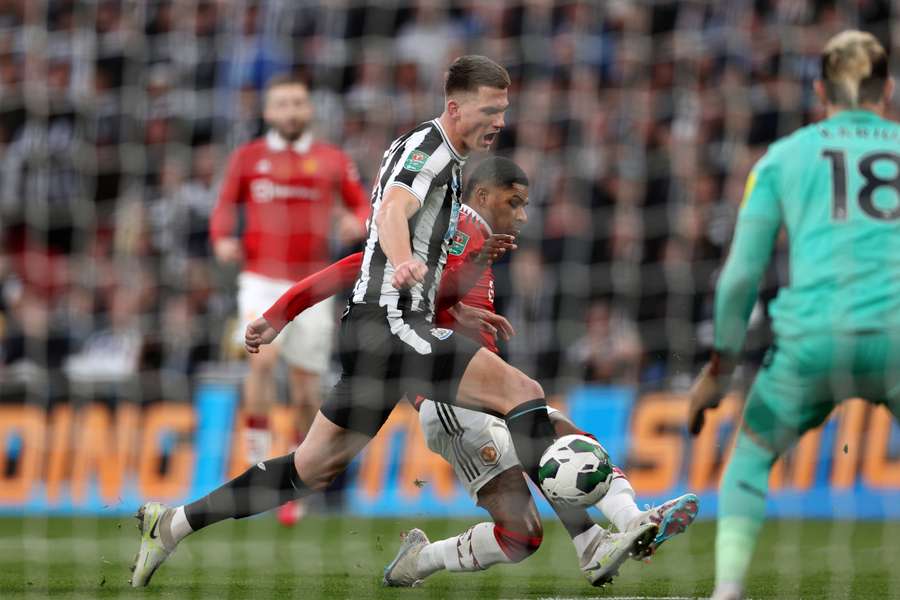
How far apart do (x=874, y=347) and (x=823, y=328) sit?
15 centimetres

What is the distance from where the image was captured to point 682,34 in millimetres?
11961

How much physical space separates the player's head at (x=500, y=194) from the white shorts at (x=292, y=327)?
3.29 metres

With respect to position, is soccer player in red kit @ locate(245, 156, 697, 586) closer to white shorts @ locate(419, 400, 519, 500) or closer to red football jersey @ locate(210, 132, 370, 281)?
white shorts @ locate(419, 400, 519, 500)

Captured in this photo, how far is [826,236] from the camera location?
3.98m

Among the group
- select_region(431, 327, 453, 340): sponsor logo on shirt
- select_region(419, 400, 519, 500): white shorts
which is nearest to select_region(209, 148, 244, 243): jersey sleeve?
select_region(419, 400, 519, 500): white shorts

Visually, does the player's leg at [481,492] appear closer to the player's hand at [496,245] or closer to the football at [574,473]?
the football at [574,473]

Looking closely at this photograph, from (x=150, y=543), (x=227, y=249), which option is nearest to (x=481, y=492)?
(x=150, y=543)

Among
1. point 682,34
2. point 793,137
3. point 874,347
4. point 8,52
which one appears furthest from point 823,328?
point 8,52

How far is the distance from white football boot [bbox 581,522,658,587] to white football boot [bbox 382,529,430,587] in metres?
0.84

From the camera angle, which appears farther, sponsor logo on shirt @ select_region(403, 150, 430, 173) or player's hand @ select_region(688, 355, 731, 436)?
sponsor logo on shirt @ select_region(403, 150, 430, 173)

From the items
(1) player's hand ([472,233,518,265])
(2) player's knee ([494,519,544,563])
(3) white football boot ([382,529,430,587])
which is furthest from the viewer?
(3) white football boot ([382,529,430,587])

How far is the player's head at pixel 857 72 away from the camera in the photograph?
161 inches

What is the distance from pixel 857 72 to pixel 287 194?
5478 mm

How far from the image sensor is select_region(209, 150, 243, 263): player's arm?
28.9 feet
